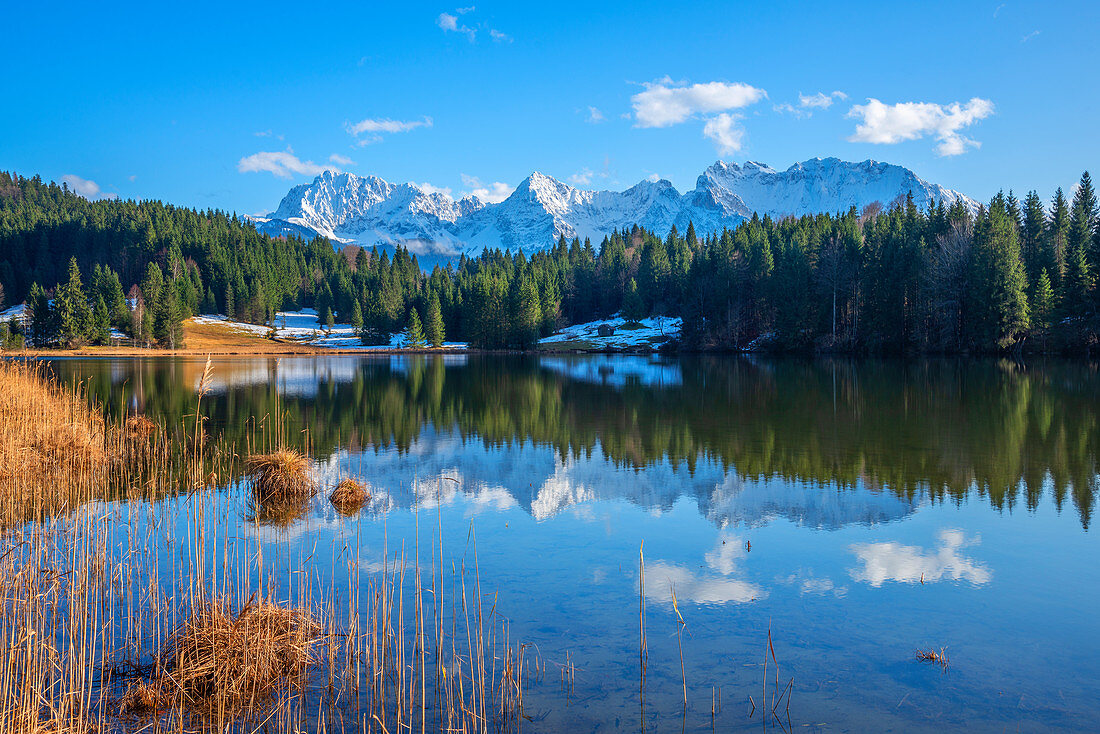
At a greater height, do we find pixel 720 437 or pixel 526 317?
pixel 526 317

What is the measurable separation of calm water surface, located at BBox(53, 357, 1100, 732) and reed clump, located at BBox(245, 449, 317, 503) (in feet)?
2.32

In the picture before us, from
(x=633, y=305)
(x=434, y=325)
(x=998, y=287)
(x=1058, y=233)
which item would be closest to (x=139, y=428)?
(x=998, y=287)

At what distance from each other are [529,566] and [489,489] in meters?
5.56

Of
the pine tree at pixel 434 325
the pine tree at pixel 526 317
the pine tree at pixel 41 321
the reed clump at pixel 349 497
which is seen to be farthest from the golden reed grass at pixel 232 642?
the pine tree at pixel 41 321

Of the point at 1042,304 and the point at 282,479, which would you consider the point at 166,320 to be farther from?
the point at 1042,304

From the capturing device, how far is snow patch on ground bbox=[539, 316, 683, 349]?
375 ft

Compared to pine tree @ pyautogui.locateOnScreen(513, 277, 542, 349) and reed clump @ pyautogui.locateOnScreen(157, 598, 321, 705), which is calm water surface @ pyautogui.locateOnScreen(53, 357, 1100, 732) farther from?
pine tree @ pyautogui.locateOnScreen(513, 277, 542, 349)

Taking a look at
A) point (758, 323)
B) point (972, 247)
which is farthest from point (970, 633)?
point (758, 323)

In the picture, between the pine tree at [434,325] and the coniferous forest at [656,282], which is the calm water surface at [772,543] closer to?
the coniferous forest at [656,282]

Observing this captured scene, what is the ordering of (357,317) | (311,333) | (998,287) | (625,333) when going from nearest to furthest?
1. (998,287)
2. (625,333)
3. (311,333)
4. (357,317)

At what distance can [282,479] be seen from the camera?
1448cm

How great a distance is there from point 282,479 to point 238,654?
827cm

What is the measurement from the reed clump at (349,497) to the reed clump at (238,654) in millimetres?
6428

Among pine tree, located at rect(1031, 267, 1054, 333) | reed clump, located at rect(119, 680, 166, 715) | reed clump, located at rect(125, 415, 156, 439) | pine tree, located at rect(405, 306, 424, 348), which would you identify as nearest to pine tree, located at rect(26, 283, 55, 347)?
pine tree, located at rect(405, 306, 424, 348)
